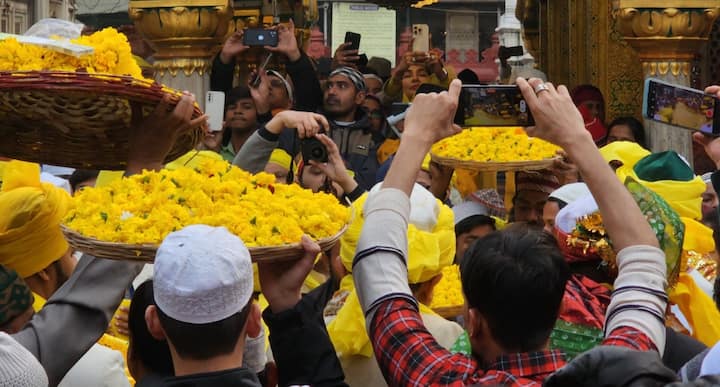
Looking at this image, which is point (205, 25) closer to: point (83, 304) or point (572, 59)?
point (572, 59)

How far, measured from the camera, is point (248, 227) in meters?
3.67

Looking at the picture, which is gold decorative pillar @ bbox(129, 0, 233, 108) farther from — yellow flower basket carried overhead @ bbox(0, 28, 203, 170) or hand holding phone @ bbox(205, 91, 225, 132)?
yellow flower basket carried overhead @ bbox(0, 28, 203, 170)

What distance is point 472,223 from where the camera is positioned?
714 centimetres

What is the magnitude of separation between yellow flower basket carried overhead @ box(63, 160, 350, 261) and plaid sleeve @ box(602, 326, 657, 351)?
941mm

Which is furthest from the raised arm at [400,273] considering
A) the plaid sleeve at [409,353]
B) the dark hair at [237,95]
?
the dark hair at [237,95]

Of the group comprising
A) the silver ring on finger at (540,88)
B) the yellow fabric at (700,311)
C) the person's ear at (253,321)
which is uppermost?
the silver ring on finger at (540,88)

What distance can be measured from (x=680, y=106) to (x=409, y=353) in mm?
1513

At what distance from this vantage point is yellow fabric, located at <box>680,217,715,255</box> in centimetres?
529

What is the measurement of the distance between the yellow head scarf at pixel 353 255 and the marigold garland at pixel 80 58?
0.93 m

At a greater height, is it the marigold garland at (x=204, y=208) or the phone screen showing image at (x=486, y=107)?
the phone screen showing image at (x=486, y=107)

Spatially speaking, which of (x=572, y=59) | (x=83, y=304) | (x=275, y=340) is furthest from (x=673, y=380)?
(x=572, y=59)

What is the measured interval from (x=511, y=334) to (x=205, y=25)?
674 centimetres

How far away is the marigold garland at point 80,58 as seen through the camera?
13.5ft

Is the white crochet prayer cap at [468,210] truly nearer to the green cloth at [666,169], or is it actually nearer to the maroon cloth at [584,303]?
the green cloth at [666,169]
